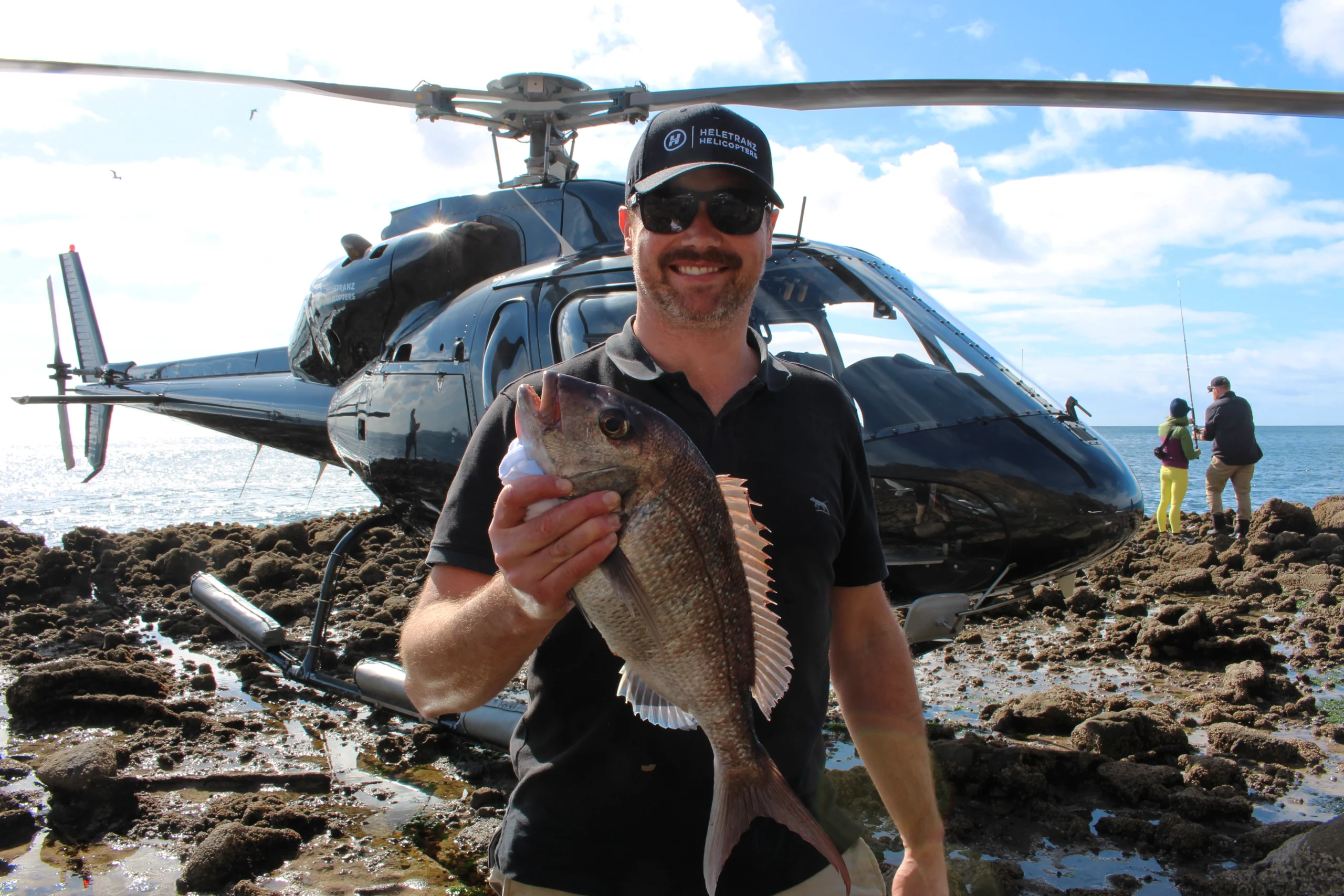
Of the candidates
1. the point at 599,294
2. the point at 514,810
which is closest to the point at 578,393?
the point at 514,810

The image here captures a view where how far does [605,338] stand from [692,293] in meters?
2.64

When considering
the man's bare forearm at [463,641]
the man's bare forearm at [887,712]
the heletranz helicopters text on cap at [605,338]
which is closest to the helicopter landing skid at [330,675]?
the heletranz helicopters text on cap at [605,338]

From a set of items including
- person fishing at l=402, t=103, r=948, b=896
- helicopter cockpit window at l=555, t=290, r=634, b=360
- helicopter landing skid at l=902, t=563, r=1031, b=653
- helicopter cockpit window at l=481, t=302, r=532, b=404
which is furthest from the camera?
helicopter cockpit window at l=481, t=302, r=532, b=404

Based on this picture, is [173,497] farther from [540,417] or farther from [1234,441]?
[540,417]

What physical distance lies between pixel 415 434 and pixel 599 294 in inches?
61.2

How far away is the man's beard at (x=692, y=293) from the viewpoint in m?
1.93

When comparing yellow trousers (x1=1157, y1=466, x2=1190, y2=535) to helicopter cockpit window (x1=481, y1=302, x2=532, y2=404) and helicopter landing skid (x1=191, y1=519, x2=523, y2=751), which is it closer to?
helicopter cockpit window (x1=481, y1=302, x2=532, y2=404)

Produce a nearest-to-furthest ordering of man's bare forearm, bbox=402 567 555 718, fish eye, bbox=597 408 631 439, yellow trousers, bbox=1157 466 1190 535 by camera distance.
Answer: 1. fish eye, bbox=597 408 631 439
2. man's bare forearm, bbox=402 567 555 718
3. yellow trousers, bbox=1157 466 1190 535

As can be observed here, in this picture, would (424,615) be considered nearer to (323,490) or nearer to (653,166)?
(653,166)

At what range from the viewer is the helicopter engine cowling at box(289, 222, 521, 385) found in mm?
6027

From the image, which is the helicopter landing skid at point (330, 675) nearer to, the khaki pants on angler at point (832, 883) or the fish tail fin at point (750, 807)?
the khaki pants on angler at point (832, 883)

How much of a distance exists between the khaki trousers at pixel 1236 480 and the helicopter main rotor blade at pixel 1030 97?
9.30 m

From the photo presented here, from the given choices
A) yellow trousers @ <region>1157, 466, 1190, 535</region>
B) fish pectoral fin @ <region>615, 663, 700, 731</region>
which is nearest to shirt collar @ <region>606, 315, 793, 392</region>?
fish pectoral fin @ <region>615, 663, 700, 731</region>

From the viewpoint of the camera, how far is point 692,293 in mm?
1943
